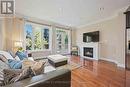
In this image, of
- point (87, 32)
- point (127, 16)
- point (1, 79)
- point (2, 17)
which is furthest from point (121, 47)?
point (2, 17)

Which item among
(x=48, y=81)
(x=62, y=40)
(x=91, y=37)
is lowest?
(x=48, y=81)

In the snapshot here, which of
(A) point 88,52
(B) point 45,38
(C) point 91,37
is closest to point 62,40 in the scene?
(B) point 45,38

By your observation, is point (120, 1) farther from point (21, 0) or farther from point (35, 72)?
point (35, 72)

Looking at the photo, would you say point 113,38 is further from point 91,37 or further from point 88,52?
point 88,52

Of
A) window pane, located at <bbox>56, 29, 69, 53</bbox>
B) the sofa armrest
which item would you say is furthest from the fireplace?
the sofa armrest

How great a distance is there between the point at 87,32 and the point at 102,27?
4.68 ft

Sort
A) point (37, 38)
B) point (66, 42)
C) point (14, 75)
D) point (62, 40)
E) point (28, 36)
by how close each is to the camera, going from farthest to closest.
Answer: point (66, 42)
point (62, 40)
point (37, 38)
point (28, 36)
point (14, 75)

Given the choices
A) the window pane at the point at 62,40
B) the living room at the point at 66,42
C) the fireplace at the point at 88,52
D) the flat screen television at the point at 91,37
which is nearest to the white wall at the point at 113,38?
the living room at the point at 66,42

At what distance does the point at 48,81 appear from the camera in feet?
4.39

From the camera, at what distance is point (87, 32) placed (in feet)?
26.5

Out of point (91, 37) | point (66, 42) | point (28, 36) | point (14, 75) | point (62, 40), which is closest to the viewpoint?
point (14, 75)

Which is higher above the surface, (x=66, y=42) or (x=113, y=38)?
(x=113, y=38)

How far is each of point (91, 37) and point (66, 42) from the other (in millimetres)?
2493

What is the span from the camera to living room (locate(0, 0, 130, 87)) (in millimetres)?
1754
